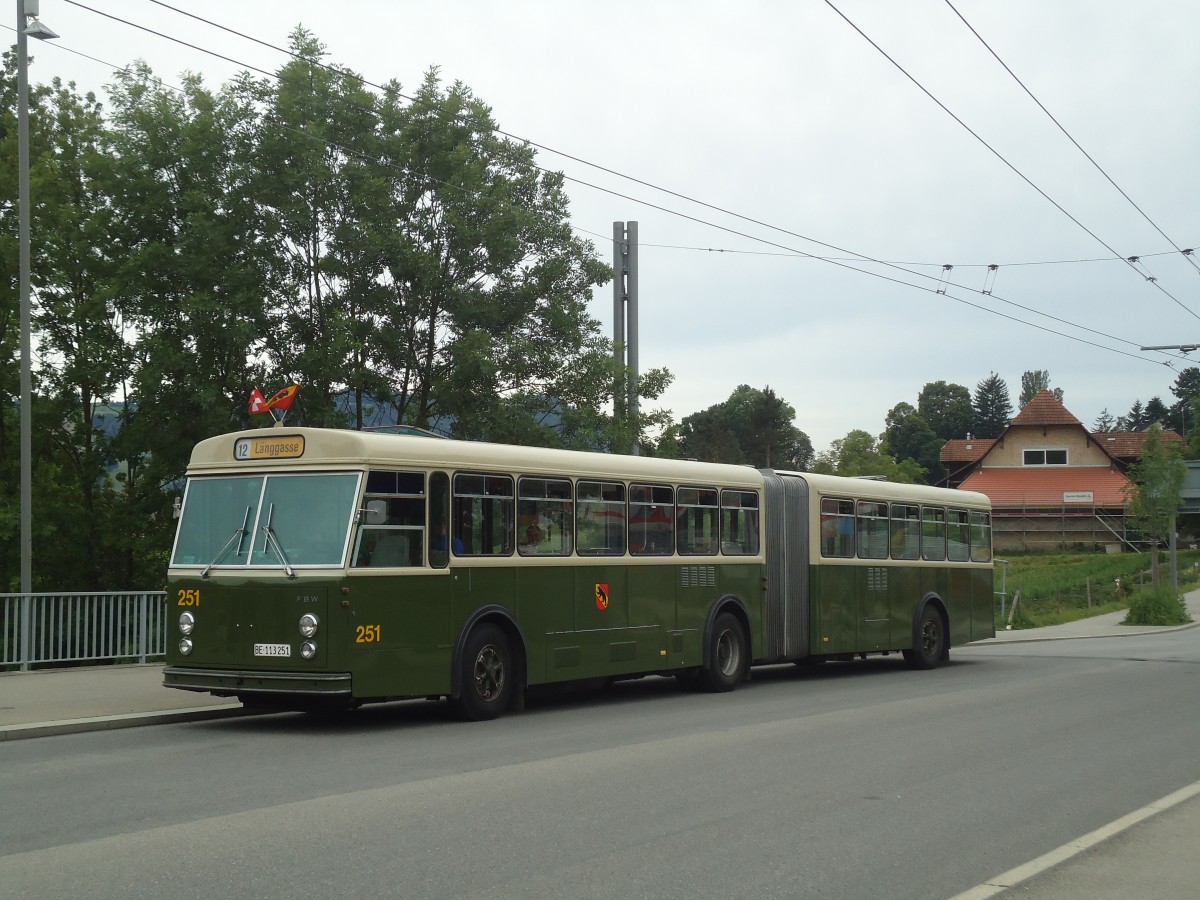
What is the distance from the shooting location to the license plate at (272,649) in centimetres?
1302

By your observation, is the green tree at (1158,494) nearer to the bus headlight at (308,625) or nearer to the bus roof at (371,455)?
the bus roof at (371,455)

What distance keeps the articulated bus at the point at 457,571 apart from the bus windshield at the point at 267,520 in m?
0.02

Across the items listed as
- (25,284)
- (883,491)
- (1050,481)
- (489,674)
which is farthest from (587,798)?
(1050,481)

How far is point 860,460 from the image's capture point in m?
94.9

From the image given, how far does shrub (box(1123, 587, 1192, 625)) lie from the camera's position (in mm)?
41094

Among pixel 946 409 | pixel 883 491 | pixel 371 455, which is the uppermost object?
pixel 946 409

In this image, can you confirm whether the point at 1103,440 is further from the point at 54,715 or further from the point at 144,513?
the point at 54,715

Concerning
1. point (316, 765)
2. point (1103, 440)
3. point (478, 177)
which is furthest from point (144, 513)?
point (1103, 440)

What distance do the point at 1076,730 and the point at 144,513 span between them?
20.9m

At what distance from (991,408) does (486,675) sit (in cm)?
15720

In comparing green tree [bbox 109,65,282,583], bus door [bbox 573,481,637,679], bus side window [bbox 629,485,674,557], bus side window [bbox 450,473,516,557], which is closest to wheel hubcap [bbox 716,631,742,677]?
bus side window [bbox 629,485,674,557]

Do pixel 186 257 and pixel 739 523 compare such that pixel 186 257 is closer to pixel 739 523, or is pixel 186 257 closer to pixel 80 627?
pixel 80 627

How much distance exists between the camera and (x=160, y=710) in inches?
557

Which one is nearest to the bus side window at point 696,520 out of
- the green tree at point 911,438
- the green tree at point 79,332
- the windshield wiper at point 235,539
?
the windshield wiper at point 235,539
